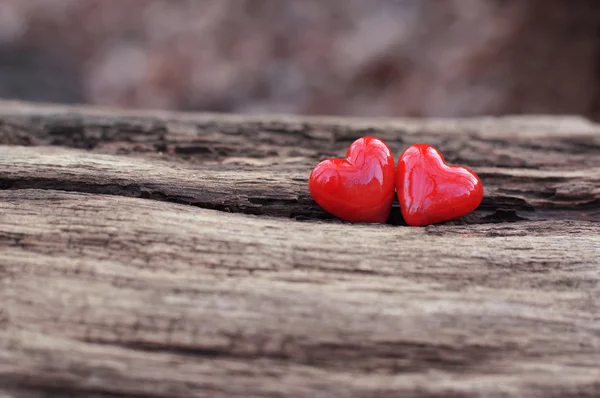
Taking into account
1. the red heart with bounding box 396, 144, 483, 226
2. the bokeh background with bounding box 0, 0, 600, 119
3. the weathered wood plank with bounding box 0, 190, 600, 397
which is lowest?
the weathered wood plank with bounding box 0, 190, 600, 397

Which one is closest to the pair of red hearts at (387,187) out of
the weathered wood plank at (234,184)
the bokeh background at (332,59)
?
the weathered wood plank at (234,184)

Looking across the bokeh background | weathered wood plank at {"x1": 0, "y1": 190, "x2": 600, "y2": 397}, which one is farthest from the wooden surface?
the bokeh background

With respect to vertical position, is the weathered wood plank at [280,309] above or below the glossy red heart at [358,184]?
below

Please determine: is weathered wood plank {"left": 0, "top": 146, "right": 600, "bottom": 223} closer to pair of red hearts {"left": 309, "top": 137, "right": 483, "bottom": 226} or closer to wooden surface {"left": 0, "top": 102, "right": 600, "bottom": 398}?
wooden surface {"left": 0, "top": 102, "right": 600, "bottom": 398}

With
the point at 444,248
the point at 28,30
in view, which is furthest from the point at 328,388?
the point at 28,30

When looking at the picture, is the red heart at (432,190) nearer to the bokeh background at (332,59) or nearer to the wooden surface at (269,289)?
the wooden surface at (269,289)

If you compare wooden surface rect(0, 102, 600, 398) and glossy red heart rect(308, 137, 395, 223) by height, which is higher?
glossy red heart rect(308, 137, 395, 223)

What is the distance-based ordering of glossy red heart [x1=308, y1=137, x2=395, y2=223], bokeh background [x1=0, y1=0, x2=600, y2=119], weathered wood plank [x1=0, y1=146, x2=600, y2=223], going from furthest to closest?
bokeh background [x1=0, y1=0, x2=600, y2=119] < weathered wood plank [x1=0, y1=146, x2=600, y2=223] < glossy red heart [x1=308, y1=137, x2=395, y2=223]

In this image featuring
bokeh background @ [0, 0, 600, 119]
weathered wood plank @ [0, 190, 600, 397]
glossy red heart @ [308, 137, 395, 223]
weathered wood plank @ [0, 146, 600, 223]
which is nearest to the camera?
weathered wood plank @ [0, 190, 600, 397]
